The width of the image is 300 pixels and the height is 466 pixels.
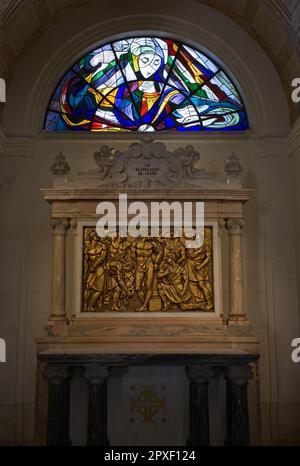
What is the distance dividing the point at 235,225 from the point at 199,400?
2.45 meters

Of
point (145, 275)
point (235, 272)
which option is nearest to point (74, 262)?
point (145, 275)

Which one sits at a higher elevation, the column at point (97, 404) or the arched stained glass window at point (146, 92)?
the arched stained glass window at point (146, 92)

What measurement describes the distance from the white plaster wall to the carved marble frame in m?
0.72

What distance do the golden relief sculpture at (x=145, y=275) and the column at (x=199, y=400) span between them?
1.06m

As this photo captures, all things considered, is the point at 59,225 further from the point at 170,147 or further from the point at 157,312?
the point at 170,147

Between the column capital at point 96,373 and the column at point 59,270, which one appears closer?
the column capital at point 96,373

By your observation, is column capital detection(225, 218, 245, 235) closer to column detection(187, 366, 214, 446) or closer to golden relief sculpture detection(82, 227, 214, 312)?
golden relief sculpture detection(82, 227, 214, 312)

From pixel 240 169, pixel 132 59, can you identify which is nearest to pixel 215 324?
pixel 240 169

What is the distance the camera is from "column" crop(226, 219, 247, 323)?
731cm

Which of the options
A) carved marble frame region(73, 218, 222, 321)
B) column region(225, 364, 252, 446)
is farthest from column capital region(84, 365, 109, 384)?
column region(225, 364, 252, 446)

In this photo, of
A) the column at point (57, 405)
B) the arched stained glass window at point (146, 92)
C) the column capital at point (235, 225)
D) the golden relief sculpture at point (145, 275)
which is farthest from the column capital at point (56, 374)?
the arched stained glass window at point (146, 92)

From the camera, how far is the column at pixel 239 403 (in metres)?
6.37

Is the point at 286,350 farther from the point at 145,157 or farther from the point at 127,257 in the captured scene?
the point at 145,157

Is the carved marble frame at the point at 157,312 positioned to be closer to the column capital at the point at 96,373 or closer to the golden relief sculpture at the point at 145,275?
the golden relief sculpture at the point at 145,275
